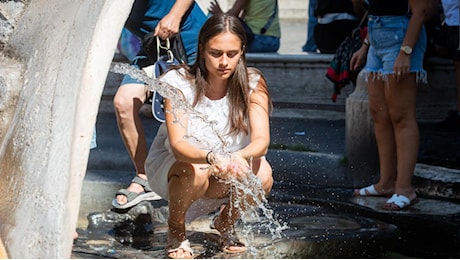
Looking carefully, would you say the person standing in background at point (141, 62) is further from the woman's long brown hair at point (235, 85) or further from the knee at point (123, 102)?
the woman's long brown hair at point (235, 85)

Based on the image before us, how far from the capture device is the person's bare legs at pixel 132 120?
582cm

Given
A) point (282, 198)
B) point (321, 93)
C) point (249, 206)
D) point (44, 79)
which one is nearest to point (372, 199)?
point (282, 198)

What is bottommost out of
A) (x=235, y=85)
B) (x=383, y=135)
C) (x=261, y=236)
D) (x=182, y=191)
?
(x=261, y=236)

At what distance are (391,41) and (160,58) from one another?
1.36 meters

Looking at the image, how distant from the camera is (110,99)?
9.42 meters

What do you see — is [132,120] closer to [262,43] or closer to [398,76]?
[398,76]

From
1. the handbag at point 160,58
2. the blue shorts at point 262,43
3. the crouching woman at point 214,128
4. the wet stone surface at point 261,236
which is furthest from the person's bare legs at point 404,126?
the blue shorts at point 262,43

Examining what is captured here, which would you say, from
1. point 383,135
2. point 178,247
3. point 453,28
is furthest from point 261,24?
point 178,247

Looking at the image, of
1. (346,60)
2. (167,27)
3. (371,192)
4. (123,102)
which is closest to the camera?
(167,27)

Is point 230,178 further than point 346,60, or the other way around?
point 346,60

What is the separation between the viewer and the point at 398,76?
19.6 feet

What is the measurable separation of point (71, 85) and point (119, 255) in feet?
6.41

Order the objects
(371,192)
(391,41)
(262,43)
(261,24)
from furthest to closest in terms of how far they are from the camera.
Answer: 1. (262,43)
2. (261,24)
3. (371,192)
4. (391,41)

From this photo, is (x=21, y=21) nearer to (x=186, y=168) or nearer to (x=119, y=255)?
(x=186, y=168)
